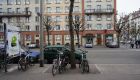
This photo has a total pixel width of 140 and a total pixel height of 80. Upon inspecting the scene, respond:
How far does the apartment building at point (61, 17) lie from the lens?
7950 cm

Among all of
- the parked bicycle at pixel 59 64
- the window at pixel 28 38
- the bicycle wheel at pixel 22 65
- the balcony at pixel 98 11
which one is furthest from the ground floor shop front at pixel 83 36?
the parked bicycle at pixel 59 64

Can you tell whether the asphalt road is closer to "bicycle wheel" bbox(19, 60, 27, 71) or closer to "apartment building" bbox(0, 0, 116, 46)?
"bicycle wheel" bbox(19, 60, 27, 71)

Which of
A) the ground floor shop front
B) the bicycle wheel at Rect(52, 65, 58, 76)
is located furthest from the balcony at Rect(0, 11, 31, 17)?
the bicycle wheel at Rect(52, 65, 58, 76)

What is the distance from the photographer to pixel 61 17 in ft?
265

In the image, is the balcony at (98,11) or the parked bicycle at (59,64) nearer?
the parked bicycle at (59,64)

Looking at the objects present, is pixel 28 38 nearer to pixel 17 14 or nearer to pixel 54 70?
pixel 17 14

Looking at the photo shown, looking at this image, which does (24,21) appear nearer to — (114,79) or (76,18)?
(76,18)

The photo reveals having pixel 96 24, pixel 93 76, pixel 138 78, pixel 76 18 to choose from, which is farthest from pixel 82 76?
pixel 96 24

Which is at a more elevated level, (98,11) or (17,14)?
(98,11)

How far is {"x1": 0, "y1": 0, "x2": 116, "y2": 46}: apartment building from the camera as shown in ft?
261

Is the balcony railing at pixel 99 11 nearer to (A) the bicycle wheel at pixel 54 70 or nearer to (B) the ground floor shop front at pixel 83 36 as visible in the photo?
(B) the ground floor shop front at pixel 83 36

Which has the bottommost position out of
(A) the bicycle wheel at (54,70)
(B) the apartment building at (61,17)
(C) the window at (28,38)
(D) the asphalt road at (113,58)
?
(D) the asphalt road at (113,58)

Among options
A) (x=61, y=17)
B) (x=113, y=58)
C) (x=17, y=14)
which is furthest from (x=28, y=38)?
(x=113, y=58)

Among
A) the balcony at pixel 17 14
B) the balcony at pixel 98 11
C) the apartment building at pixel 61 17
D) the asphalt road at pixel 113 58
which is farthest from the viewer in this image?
the balcony at pixel 17 14
